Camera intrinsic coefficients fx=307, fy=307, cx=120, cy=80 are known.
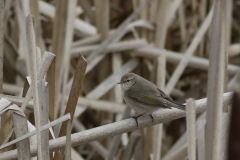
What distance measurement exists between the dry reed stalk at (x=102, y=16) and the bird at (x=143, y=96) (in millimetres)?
993

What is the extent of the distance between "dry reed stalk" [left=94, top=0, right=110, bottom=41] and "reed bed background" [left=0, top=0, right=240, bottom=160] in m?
0.01

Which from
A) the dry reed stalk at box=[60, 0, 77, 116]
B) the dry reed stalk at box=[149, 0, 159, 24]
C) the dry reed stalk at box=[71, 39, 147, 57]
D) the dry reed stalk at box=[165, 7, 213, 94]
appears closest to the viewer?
the dry reed stalk at box=[60, 0, 77, 116]

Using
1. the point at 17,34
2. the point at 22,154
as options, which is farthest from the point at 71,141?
the point at 17,34

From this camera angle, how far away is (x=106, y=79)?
3.12 metres

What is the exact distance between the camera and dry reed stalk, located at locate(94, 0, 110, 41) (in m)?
3.18

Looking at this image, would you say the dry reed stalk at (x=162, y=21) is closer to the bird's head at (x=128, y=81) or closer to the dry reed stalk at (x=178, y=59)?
the dry reed stalk at (x=178, y=59)

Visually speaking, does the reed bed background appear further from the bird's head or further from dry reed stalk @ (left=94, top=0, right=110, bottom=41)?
the bird's head

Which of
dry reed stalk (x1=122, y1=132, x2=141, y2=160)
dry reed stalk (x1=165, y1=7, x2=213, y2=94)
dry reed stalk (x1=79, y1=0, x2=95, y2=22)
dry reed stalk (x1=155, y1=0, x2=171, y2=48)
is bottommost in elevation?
dry reed stalk (x1=122, y1=132, x2=141, y2=160)

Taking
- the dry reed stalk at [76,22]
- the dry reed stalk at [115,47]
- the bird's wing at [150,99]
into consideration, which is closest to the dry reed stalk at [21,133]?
the bird's wing at [150,99]

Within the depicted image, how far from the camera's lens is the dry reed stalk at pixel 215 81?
1078 millimetres

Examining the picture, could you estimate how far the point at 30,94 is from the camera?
5.24 ft

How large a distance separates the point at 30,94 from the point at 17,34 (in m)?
1.99

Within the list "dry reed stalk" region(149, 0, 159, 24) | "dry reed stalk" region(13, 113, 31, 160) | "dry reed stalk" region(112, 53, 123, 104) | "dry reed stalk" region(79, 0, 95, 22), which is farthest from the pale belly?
"dry reed stalk" region(79, 0, 95, 22)

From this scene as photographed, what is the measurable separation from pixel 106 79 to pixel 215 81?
208 centimetres
